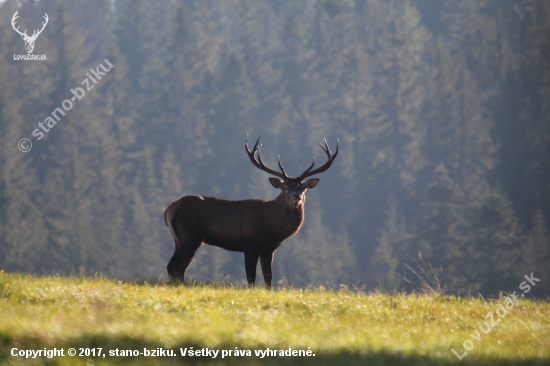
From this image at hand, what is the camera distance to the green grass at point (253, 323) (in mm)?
7133

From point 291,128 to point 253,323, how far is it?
69.8 meters

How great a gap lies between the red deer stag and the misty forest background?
4044 cm

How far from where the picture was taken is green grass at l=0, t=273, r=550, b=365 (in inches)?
281

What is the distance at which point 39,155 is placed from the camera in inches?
2694

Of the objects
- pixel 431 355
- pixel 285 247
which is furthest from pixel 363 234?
pixel 431 355

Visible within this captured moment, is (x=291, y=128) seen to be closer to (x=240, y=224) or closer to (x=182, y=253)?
(x=240, y=224)

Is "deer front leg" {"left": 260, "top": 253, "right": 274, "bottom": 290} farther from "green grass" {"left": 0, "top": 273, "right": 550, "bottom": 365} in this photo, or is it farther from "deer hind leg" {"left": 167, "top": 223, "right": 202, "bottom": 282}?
"green grass" {"left": 0, "top": 273, "right": 550, "bottom": 365}

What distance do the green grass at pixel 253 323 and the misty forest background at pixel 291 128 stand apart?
4256 cm
